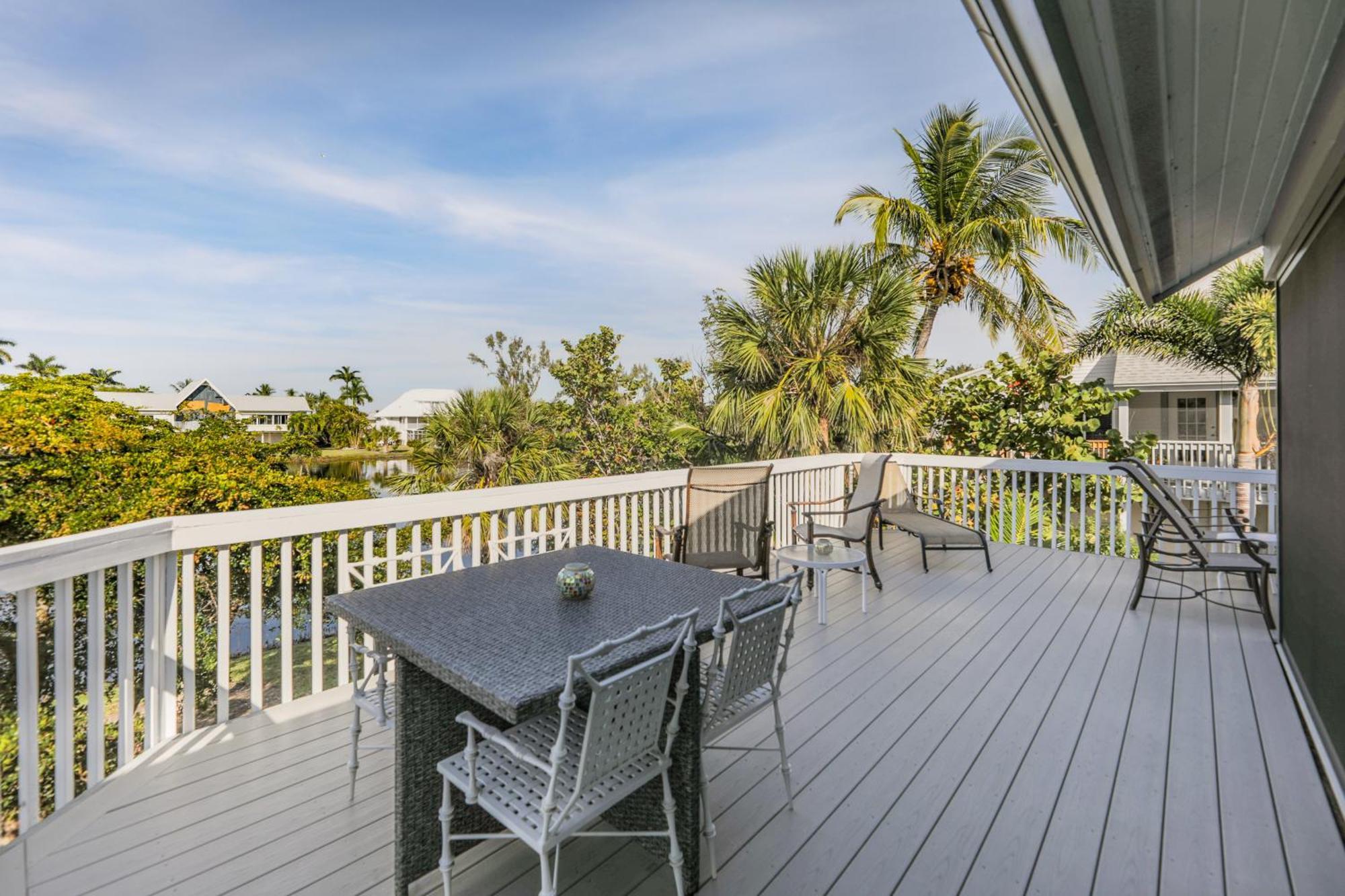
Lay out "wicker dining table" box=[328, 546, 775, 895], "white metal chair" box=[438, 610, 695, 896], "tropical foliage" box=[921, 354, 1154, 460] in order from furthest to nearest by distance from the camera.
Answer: "tropical foliage" box=[921, 354, 1154, 460], "wicker dining table" box=[328, 546, 775, 895], "white metal chair" box=[438, 610, 695, 896]

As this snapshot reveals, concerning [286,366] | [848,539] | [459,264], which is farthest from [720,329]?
[286,366]

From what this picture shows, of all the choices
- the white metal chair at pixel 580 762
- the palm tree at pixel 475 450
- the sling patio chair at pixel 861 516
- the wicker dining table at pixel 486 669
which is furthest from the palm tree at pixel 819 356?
the white metal chair at pixel 580 762

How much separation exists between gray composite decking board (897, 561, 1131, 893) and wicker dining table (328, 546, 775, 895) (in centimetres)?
71

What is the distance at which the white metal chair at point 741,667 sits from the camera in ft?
5.62

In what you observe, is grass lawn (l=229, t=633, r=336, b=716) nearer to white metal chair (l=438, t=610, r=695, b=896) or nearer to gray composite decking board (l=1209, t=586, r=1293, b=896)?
white metal chair (l=438, t=610, r=695, b=896)

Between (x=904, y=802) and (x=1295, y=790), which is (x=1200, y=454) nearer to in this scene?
(x=1295, y=790)

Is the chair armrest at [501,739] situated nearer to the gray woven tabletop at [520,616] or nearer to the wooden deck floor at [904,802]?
the gray woven tabletop at [520,616]

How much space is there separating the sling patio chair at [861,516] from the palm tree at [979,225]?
6.56 metres

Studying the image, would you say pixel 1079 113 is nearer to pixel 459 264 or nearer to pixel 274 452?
pixel 274 452

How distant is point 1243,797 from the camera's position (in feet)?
6.73

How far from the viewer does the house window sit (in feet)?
46.0

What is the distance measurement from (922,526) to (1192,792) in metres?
3.18

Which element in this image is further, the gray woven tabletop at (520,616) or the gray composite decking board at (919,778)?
the gray composite decking board at (919,778)

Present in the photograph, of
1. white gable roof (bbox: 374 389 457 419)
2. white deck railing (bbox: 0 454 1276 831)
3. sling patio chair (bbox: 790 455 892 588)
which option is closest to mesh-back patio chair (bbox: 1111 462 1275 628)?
white deck railing (bbox: 0 454 1276 831)
